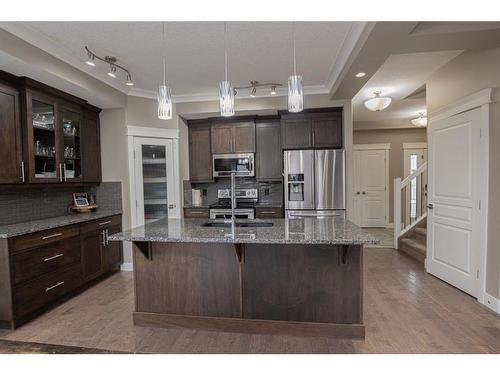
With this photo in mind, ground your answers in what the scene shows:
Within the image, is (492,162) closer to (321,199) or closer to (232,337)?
(321,199)

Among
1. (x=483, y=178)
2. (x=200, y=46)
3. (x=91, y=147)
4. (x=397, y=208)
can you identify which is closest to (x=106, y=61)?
(x=200, y=46)

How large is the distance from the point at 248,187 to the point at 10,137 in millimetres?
3203

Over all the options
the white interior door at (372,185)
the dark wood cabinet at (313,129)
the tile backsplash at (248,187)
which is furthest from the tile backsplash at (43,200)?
the white interior door at (372,185)

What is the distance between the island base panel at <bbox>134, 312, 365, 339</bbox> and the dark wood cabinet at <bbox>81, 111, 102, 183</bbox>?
2244 mm

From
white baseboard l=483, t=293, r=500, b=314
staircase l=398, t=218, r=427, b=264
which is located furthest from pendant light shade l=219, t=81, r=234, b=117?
staircase l=398, t=218, r=427, b=264

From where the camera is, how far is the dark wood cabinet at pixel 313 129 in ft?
13.6

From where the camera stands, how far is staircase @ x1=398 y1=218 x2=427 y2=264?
4158mm

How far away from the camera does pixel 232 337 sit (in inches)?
89.4

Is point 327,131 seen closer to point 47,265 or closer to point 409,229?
point 409,229

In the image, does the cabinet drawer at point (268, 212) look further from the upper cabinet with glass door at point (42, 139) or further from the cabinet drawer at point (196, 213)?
the upper cabinet with glass door at point (42, 139)

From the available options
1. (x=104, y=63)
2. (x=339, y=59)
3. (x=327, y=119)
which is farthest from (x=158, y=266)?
(x=327, y=119)

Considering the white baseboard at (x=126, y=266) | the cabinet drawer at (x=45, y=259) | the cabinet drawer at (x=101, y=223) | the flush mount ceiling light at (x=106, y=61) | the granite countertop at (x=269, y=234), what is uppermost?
the flush mount ceiling light at (x=106, y=61)

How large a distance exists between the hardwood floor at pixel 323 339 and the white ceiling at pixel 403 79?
270 cm

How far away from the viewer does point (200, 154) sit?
4633 mm
